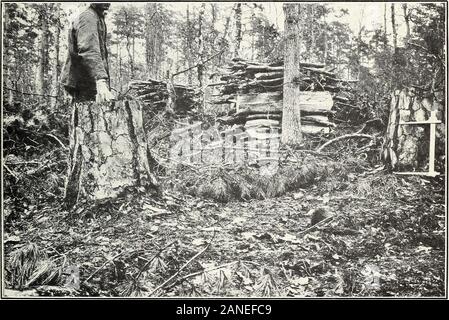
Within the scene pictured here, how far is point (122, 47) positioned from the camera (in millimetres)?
4492

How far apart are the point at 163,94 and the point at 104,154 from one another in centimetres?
102

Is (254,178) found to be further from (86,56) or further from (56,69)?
(56,69)

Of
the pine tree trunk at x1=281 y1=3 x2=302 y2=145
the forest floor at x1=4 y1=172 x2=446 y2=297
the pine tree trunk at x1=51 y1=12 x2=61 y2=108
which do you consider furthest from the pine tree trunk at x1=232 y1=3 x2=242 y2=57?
the pine tree trunk at x1=51 y1=12 x2=61 y2=108

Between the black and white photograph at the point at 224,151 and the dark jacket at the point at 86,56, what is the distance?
0.06ft

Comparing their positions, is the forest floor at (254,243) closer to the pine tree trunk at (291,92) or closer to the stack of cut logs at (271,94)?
the pine tree trunk at (291,92)

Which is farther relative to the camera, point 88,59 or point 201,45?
point 201,45

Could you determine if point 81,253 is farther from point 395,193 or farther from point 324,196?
point 395,193

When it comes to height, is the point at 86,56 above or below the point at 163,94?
above

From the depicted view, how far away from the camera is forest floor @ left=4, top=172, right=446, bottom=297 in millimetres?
4398

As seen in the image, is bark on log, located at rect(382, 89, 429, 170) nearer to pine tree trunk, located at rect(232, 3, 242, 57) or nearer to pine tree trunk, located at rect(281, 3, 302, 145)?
pine tree trunk, located at rect(281, 3, 302, 145)

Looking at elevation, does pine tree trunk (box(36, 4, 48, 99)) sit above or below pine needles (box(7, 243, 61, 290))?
above

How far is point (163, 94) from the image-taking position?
14.8ft

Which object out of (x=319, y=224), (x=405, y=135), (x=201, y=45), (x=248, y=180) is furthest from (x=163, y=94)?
(x=405, y=135)
